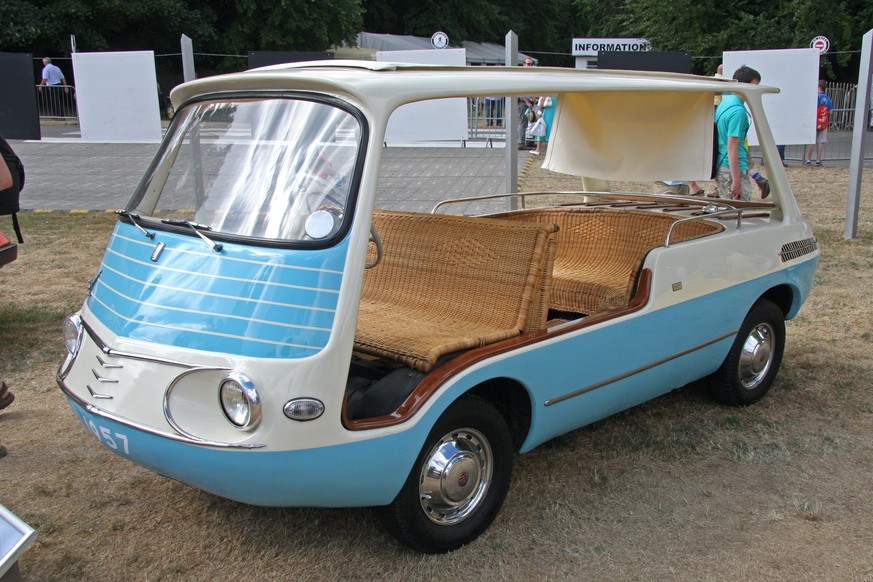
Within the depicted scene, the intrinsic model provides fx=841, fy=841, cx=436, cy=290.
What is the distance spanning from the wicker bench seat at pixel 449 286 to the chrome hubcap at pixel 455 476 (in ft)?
1.15

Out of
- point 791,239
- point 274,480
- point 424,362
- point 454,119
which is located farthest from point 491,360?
point 454,119

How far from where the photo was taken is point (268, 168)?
325 cm

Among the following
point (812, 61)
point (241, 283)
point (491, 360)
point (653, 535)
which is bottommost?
point (653, 535)

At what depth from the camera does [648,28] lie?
32594 mm

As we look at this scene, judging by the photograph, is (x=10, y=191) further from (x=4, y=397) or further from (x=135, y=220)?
(x=135, y=220)

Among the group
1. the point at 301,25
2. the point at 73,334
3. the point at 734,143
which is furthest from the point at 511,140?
the point at 301,25

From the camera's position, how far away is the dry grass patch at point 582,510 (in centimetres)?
322

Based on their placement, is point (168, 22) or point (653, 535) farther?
point (168, 22)

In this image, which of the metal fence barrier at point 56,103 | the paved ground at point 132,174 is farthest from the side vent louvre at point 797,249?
the metal fence barrier at point 56,103

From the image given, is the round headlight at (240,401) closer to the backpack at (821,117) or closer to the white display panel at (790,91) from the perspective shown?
the white display panel at (790,91)

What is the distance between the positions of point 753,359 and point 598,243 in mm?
1119

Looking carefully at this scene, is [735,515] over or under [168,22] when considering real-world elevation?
under

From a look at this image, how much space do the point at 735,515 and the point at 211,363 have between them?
2.31 metres

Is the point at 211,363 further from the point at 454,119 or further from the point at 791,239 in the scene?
the point at 454,119
